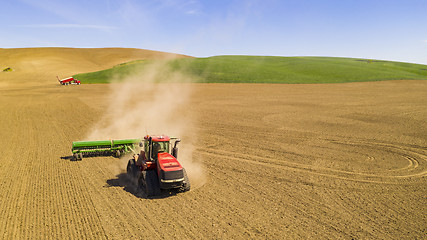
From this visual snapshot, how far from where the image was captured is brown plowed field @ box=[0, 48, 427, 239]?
8383 millimetres

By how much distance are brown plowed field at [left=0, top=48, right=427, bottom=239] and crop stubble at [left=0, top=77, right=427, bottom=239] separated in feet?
0.18

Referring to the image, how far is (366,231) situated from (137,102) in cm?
2924

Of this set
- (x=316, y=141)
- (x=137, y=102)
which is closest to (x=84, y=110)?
(x=137, y=102)

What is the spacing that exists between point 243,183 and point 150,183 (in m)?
4.15

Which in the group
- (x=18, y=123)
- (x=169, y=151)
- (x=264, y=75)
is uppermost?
(x=264, y=75)

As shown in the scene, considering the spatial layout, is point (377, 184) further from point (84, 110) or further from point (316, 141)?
point (84, 110)

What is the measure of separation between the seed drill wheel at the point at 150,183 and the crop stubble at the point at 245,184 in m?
0.40

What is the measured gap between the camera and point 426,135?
1942cm

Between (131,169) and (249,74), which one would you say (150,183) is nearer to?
(131,169)

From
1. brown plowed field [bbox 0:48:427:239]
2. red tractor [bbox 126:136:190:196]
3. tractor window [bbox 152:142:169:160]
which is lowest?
brown plowed field [bbox 0:48:427:239]

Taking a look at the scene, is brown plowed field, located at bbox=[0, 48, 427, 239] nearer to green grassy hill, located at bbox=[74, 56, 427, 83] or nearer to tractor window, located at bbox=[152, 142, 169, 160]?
tractor window, located at bbox=[152, 142, 169, 160]

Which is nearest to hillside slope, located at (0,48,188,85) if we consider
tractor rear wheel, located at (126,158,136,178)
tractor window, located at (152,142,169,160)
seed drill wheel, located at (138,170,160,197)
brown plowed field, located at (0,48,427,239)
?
brown plowed field, located at (0,48,427,239)

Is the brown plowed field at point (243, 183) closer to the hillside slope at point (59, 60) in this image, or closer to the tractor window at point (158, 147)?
the tractor window at point (158, 147)

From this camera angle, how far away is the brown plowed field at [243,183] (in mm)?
8383
